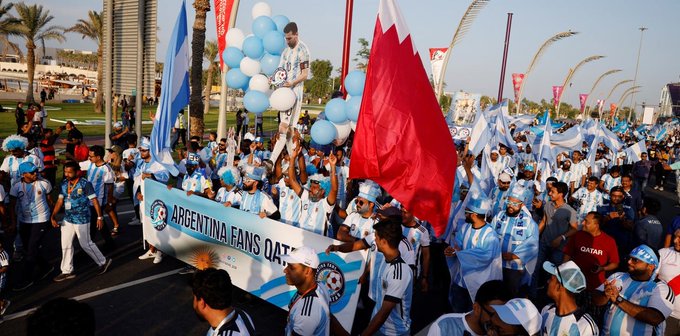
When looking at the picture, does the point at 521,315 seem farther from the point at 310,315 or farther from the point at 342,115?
the point at 342,115

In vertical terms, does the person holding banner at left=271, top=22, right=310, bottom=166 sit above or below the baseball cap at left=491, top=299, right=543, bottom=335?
above

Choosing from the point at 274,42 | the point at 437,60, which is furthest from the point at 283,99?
the point at 437,60

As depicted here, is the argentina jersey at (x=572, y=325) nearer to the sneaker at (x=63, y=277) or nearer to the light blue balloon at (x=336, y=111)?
the light blue balloon at (x=336, y=111)

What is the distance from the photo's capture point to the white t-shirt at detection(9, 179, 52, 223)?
6.27 metres

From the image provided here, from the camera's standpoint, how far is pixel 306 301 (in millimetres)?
3172

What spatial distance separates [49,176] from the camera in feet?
35.6

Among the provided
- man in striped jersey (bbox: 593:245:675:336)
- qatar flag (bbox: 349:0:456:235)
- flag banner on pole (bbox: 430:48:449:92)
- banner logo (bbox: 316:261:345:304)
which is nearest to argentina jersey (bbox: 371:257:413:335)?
Result: banner logo (bbox: 316:261:345:304)

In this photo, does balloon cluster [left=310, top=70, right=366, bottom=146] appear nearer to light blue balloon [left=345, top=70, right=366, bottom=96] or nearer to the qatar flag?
light blue balloon [left=345, top=70, right=366, bottom=96]

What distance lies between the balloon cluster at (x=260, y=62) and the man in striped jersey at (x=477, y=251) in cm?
508

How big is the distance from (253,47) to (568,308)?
8.21 meters

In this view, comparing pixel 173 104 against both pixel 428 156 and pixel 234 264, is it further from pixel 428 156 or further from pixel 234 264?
pixel 428 156

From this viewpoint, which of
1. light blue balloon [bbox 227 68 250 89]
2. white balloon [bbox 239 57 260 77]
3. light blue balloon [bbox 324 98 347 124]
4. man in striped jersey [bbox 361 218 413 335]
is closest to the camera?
man in striped jersey [bbox 361 218 413 335]

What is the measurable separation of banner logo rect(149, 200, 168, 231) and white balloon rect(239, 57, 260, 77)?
13.3ft

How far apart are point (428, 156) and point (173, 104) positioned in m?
4.71
